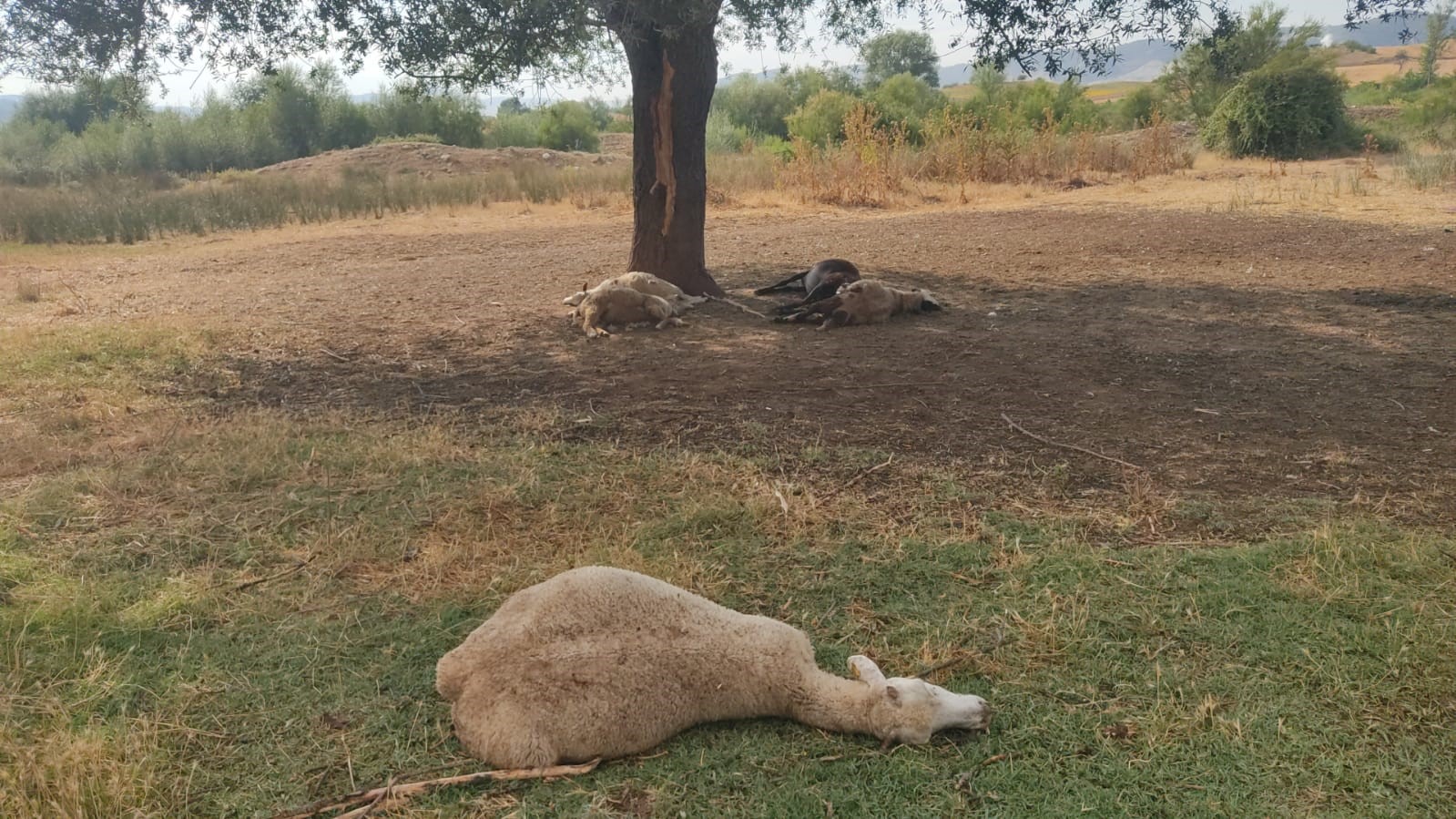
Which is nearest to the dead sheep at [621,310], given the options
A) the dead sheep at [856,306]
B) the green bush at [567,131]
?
the dead sheep at [856,306]

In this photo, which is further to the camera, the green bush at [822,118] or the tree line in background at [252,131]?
the tree line in background at [252,131]

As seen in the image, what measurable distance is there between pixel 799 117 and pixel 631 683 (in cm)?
2724

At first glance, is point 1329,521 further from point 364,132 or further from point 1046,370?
point 364,132

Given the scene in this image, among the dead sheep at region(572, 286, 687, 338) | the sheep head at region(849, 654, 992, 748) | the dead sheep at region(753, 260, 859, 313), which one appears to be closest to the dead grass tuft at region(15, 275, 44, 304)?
the dead sheep at region(572, 286, 687, 338)

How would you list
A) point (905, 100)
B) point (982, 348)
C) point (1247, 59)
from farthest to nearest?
point (905, 100)
point (1247, 59)
point (982, 348)

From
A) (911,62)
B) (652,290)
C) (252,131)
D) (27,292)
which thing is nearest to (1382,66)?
(911,62)

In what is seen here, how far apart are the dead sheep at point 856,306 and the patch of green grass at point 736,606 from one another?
2.84m

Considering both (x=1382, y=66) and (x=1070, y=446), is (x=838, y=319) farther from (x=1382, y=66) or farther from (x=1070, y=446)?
(x=1382, y=66)

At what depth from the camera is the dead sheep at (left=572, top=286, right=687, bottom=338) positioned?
23.3 ft

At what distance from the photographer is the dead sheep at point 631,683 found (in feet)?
7.63

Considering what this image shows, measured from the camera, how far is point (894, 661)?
2.77 metres

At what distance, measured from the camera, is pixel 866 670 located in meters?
A: 2.54

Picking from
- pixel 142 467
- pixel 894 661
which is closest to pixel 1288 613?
pixel 894 661

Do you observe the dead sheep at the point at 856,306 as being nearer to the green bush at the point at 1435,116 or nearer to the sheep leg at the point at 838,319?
the sheep leg at the point at 838,319
